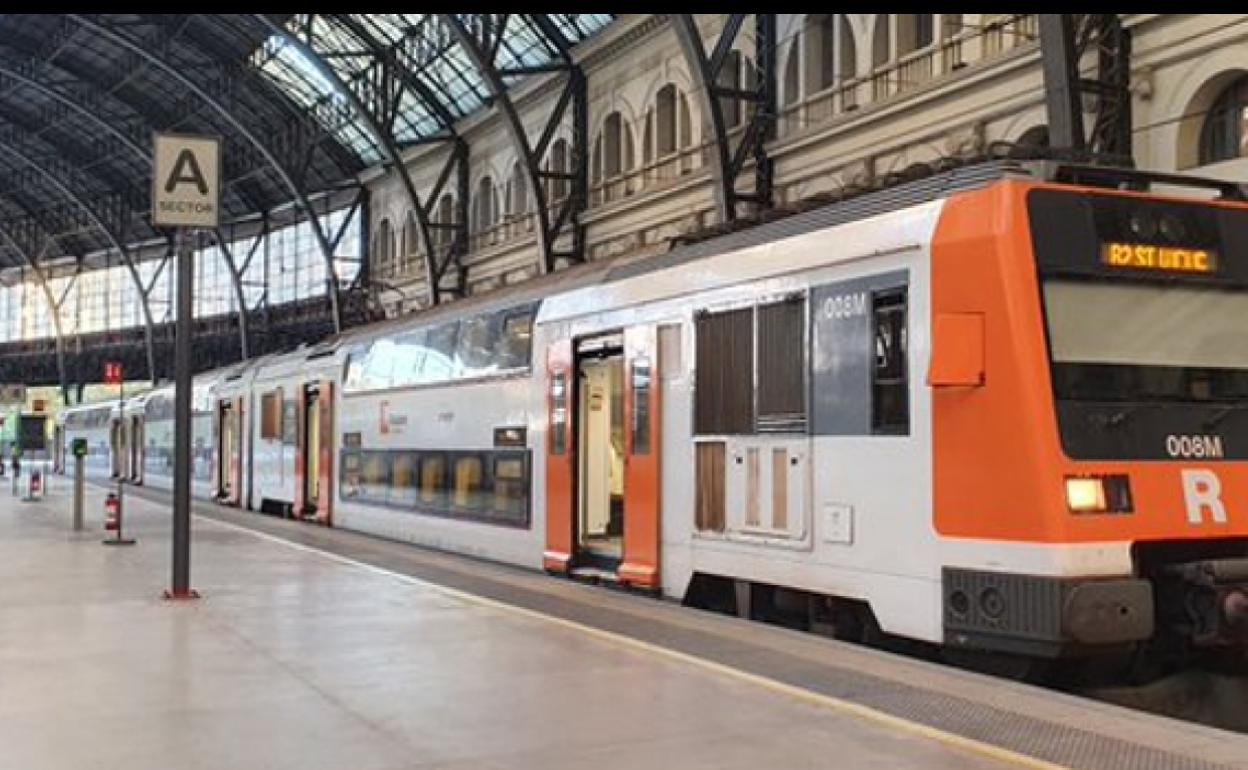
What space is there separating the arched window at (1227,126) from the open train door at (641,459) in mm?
11260

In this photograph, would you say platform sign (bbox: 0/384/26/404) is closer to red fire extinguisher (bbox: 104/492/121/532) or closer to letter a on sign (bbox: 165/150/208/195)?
red fire extinguisher (bbox: 104/492/121/532)

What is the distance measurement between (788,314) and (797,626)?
238 centimetres

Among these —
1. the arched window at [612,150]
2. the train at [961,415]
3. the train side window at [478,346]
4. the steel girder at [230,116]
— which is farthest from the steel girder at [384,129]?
the train at [961,415]

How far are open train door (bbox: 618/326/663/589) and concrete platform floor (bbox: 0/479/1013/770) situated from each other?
3.91ft

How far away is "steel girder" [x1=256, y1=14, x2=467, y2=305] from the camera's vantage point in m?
38.1

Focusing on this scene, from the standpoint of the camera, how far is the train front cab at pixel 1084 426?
7.13 metres

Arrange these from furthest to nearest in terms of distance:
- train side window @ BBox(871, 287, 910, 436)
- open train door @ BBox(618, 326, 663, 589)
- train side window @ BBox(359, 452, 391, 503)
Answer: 1. train side window @ BBox(359, 452, 391, 503)
2. open train door @ BBox(618, 326, 663, 589)
3. train side window @ BBox(871, 287, 910, 436)

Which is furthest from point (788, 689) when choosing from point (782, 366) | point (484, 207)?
point (484, 207)

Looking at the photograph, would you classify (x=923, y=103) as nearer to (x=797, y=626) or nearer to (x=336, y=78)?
(x=797, y=626)

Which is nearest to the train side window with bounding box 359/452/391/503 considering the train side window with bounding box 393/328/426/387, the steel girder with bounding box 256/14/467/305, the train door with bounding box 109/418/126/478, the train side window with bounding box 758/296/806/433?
the train side window with bounding box 393/328/426/387

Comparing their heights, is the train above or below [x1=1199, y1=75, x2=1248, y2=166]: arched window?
below

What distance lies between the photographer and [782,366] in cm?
916

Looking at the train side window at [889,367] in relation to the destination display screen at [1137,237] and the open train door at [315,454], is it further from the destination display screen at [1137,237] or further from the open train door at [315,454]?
the open train door at [315,454]

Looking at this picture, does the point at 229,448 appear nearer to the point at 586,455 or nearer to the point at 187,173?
the point at 187,173
